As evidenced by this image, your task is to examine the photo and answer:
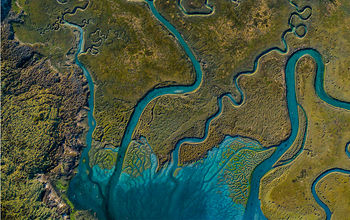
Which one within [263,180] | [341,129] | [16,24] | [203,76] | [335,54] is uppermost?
[335,54]

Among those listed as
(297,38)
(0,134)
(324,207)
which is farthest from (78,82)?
(324,207)

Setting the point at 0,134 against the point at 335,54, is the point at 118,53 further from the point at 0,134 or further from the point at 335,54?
the point at 335,54

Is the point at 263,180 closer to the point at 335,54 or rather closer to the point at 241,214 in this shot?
the point at 241,214

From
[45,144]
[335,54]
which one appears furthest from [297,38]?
[45,144]

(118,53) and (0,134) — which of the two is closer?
(0,134)

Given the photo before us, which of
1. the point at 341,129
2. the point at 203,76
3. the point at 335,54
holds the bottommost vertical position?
the point at 341,129

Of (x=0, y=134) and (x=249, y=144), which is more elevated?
(x=249, y=144)
